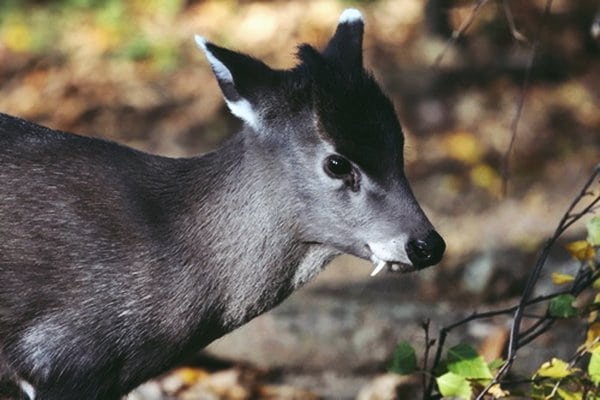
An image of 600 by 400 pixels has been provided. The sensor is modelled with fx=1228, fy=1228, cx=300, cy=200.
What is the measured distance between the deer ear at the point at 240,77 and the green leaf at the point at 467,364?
3.60ft

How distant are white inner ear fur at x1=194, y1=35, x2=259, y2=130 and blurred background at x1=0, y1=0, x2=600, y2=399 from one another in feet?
5.77

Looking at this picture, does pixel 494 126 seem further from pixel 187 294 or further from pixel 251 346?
pixel 187 294

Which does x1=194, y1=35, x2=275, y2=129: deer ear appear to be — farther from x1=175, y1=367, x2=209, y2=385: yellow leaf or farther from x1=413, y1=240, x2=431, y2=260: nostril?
x1=175, y1=367, x2=209, y2=385: yellow leaf

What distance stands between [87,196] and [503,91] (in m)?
5.57

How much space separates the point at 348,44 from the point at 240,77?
22.1 inches

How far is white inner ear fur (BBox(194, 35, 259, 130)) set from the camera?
428cm

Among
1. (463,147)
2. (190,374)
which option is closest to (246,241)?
(190,374)

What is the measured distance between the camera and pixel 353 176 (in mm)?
4316

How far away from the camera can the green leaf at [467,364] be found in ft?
14.3

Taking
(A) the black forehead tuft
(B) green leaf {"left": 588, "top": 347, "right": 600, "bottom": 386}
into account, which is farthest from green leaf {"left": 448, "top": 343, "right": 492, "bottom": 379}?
(A) the black forehead tuft

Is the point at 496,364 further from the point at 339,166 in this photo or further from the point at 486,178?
the point at 486,178

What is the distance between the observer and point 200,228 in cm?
451

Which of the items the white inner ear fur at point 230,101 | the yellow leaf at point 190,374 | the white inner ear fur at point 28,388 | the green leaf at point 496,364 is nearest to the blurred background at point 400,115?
the yellow leaf at point 190,374

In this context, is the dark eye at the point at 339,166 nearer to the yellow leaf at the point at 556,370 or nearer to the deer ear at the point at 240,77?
the deer ear at the point at 240,77
